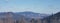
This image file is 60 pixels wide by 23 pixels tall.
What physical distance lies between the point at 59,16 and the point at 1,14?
3.90 ft

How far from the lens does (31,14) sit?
2135 mm

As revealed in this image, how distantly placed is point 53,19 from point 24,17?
2.00 feet

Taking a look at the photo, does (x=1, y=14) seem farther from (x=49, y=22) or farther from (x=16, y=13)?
(x=49, y=22)

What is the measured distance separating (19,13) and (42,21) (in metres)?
0.51

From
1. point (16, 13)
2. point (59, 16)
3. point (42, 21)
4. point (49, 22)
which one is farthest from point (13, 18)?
point (59, 16)

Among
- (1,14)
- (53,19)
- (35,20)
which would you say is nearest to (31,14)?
(35,20)

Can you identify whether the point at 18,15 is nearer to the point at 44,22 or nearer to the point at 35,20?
the point at 35,20

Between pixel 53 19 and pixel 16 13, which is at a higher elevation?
pixel 16 13

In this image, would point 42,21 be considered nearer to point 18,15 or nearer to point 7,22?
point 18,15

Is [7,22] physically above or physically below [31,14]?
below

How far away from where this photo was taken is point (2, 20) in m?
2.12

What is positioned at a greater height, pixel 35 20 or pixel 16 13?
pixel 16 13

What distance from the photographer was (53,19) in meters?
2.19

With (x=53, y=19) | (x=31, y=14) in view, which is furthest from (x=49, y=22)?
(x=31, y=14)
